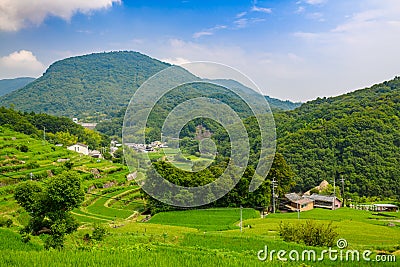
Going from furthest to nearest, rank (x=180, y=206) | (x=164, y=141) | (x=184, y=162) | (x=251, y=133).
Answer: (x=251, y=133) → (x=180, y=206) → (x=184, y=162) → (x=164, y=141)

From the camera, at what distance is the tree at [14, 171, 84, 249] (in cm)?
859

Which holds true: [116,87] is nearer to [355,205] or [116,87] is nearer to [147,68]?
[147,68]

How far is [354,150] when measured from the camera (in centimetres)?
3192

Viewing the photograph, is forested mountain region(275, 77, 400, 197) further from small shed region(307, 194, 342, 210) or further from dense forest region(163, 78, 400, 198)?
small shed region(307, 194, 342, 210)

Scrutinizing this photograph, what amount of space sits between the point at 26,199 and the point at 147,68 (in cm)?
14539

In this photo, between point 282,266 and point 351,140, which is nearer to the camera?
point 282,266

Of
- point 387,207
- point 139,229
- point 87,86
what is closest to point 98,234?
point 139,229

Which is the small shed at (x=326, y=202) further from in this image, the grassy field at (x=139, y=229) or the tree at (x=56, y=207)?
the tree at (x=56, y=207)

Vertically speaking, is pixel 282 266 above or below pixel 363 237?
above

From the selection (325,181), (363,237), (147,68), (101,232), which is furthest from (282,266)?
(147,68)

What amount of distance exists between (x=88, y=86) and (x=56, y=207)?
5224 inches

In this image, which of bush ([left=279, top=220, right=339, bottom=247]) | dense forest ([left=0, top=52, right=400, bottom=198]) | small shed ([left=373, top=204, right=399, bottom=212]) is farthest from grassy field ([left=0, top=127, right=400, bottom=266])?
dense forest ([left=0, top=52, right=400, bottom=198])

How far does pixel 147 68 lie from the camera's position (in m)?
151

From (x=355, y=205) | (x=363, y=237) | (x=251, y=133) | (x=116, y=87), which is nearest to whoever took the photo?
(x=363, y=237)
